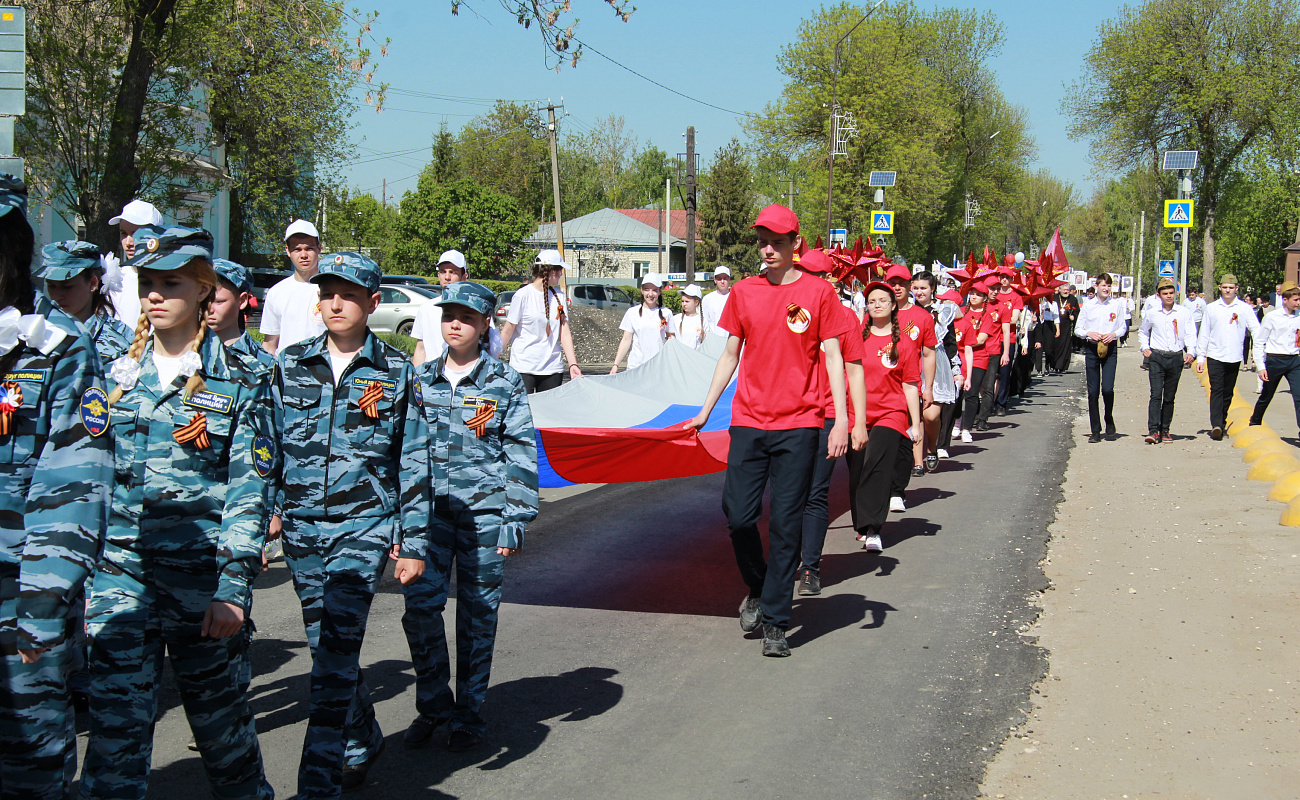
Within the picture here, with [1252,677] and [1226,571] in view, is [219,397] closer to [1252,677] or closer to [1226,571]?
[1252,677]

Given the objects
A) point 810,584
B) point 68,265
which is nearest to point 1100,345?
point 810,584

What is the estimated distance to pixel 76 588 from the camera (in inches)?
108

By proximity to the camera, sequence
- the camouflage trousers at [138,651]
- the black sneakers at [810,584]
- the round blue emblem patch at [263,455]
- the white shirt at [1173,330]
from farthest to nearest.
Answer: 1. the white shirt at [1173,330]
2. the black sneakers at [810,584]
3. the round blue emblem patch at [263,455]
4. the camouflage trousers at [138,651]

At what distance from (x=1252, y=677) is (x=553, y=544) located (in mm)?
4569

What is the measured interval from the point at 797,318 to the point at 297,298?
10.7ft

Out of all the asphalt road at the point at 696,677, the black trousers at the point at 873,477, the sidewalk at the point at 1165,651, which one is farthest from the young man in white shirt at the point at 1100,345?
the black trousers at the point at 873,477

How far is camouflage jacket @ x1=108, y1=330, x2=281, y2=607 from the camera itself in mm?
3029

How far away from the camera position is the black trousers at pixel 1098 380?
567 inches

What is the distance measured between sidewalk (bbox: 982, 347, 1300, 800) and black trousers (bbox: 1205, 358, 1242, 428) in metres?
3.89

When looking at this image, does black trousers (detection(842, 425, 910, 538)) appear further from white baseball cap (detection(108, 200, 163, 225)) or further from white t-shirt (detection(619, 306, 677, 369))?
white baseball cap (detection(108, 200, 163, 225))

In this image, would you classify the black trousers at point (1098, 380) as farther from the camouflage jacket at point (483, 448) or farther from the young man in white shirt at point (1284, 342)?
the camouflage jacket at point (483, 448)

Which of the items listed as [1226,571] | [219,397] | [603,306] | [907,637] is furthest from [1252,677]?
[603,306]

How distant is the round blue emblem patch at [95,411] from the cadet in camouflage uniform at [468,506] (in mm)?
1556

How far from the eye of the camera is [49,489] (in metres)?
2.72
